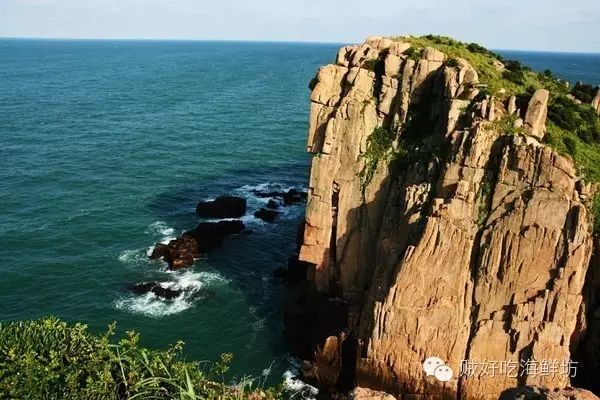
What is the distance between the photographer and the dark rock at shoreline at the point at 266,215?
255 feet

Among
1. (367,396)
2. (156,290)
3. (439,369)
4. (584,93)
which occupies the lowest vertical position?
(156,290)

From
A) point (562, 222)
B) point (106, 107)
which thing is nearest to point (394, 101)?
point (562, 222)

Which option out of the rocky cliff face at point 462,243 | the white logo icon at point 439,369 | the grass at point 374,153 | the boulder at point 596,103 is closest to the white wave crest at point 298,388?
the rocky cliff face at point 462,243

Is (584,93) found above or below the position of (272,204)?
above

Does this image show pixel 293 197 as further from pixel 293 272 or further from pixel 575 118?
pixel 575 118

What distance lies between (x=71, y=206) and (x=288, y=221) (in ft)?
107

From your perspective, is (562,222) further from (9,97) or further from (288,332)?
(9,97)

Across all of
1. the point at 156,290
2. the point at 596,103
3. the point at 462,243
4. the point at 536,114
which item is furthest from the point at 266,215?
the point at 596,103

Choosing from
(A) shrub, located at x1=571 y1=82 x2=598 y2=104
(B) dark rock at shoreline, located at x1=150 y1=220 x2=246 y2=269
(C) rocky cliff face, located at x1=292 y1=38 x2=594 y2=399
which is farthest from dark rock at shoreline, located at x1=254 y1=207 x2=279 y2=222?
(A) shrub, located at x1=571 y1=82 x2=598 y2=104

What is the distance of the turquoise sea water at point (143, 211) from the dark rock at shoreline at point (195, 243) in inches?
52.7

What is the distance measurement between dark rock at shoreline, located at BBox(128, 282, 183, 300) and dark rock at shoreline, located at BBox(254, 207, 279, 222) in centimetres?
2149

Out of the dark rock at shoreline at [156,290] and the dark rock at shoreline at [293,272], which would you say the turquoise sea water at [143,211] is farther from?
the dark rock at shoreline at [293,272]

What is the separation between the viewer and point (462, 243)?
3975 cm

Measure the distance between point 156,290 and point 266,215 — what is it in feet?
76.2
